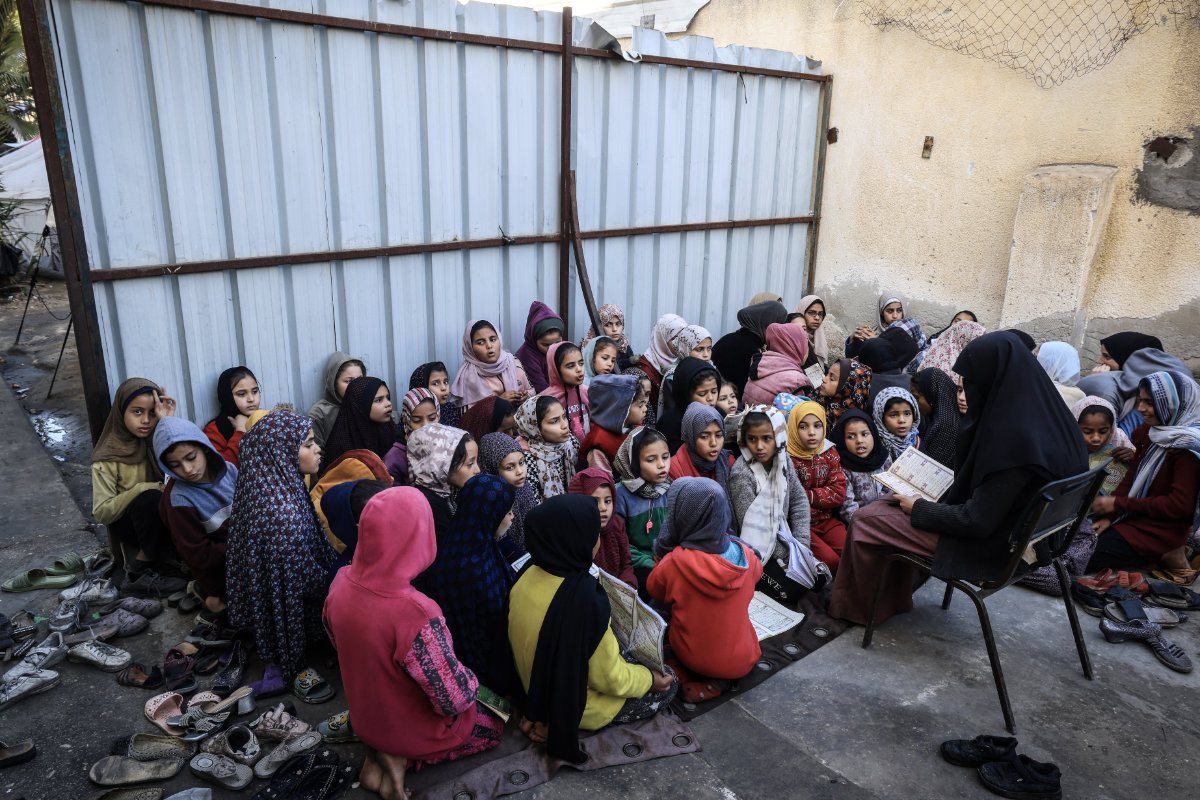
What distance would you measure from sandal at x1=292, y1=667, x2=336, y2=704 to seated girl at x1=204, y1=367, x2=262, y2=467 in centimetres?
136

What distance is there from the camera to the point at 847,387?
16.3 ft

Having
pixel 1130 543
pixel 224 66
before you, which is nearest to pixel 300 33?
pixel 224 66

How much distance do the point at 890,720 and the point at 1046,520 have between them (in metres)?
0.98

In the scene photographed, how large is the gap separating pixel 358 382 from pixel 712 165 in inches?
138

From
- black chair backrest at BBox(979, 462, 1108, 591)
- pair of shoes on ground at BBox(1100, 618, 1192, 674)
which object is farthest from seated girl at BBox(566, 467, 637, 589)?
pair of shoes on ground at BBox(1100, 618, 1192, 674)

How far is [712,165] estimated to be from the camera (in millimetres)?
6406

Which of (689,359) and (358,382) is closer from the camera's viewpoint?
(358,382)

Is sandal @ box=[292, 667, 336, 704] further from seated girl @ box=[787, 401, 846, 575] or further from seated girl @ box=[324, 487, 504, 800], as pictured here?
seated girl @ box=[787, 401, 846, 575]

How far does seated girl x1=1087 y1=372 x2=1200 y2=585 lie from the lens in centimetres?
405

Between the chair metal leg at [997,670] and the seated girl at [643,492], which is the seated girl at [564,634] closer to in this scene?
the seated girl at [643,492]

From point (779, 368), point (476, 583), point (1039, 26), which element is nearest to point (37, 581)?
point (476, 583)

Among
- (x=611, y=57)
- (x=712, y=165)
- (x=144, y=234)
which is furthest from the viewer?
(x=712, y=165)

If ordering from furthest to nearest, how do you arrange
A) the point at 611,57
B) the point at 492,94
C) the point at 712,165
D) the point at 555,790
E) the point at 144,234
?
the point at 712,165
the point at 611,57
the point at 492,94
the point at 144,234
the point at 555,790

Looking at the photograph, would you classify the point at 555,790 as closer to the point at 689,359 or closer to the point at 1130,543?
the point at 689,359
